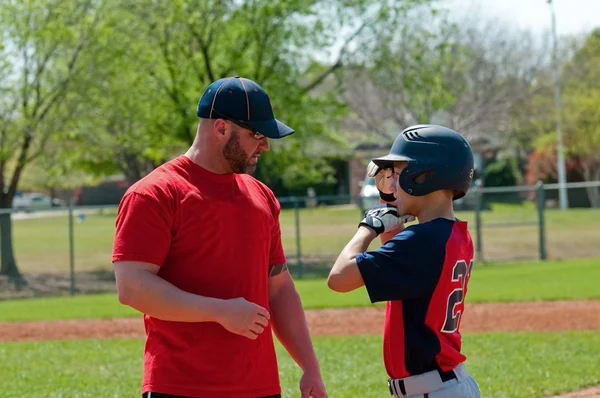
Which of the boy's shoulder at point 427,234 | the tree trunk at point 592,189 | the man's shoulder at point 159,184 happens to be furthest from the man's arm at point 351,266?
the tree trunk at point 592,189

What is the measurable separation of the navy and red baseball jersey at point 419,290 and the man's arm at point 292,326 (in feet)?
1.14

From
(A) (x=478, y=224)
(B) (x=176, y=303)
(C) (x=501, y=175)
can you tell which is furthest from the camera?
(C) (x=501, y=175)

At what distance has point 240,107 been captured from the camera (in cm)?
336

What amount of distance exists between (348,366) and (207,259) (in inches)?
230

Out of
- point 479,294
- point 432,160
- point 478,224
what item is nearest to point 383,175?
point 432,160

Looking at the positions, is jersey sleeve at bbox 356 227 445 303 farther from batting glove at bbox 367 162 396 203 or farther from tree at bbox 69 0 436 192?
tree at bbox 69 0 436 192

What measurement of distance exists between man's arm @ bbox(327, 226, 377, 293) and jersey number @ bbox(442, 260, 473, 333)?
364 millimetres

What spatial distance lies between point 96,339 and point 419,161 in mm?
8795

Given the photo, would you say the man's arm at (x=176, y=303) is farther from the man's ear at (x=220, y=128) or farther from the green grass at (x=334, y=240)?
the green grass at (x=334, y=240)

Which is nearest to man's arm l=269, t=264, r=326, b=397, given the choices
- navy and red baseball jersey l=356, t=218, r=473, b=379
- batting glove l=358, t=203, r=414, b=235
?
navy and red baseball jersey l=356, t=218, r=473, b=379

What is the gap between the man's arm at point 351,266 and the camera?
137 inches

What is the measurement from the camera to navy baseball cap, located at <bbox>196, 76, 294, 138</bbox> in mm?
3355

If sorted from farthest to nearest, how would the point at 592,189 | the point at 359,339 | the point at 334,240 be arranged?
the point at 592,189
the point at 334,240
the point at 359,339

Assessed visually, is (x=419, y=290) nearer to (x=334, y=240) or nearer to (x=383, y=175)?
(x=383, y=175)
